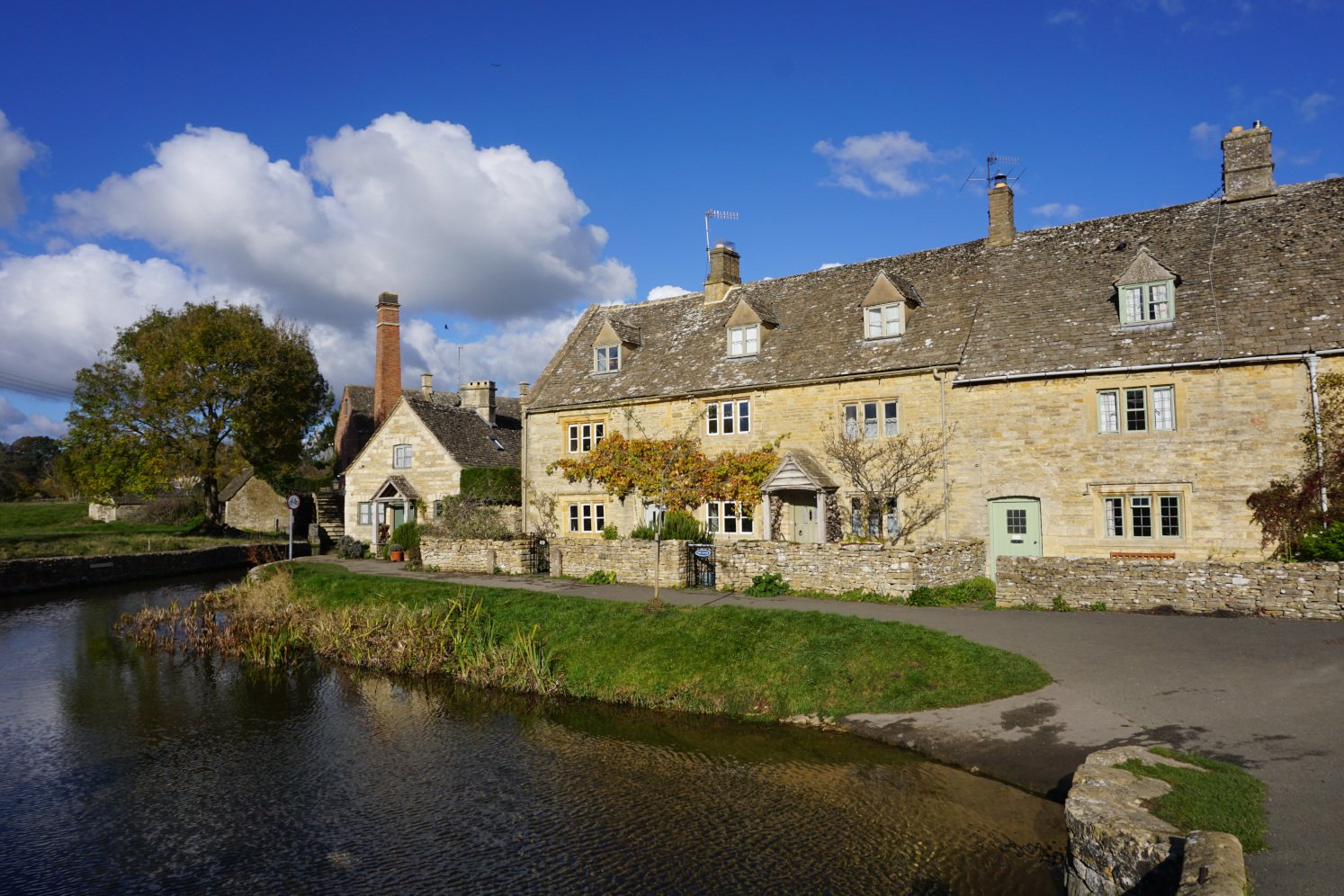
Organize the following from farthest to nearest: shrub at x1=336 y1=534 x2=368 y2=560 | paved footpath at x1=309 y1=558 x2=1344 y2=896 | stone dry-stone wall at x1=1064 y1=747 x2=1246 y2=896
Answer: shrub at x1=336 y1=534 x2=368 y2=560, paved footpath at x1=309 y1=558 x2=1344 y2=896, stone dry-stone wall at x1=1064 y1=747 x2=1246 y2=896

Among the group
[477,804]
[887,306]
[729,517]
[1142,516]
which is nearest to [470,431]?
[729,517]

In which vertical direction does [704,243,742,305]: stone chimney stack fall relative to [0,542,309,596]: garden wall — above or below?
above

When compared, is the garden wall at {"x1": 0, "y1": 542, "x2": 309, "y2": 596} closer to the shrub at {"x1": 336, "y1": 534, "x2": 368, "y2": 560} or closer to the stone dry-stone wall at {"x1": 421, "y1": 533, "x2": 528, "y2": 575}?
the shrub at {"x1": 336, "y1": 534, "x2": 368, "y2": 560}

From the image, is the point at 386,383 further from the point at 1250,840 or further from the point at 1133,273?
the point at 1250,840

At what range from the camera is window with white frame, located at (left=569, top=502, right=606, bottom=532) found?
32219mm

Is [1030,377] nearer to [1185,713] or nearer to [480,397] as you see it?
[1185,713]

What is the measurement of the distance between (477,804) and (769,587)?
12949 mm

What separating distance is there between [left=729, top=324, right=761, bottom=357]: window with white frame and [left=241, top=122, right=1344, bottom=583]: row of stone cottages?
0.05 metres

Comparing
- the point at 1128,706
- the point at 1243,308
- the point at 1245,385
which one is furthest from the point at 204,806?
the point at 1243,308

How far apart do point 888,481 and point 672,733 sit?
13526 mm

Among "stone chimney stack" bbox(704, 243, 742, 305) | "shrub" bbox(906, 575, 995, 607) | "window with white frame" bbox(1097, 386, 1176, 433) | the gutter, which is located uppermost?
"stone chimney stack" bbox(704, 243, 742, 305)

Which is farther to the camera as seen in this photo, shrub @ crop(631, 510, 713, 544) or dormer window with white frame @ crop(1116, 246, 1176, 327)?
shrub @ crop(631, 510, 713, 544)

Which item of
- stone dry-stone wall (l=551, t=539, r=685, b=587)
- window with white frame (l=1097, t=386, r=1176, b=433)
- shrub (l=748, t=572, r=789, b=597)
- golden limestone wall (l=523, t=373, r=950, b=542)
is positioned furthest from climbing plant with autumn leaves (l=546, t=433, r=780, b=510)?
window with white frame (l=1097, t=386, r=1176, b=433)

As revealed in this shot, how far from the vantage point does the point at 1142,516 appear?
892 inches
